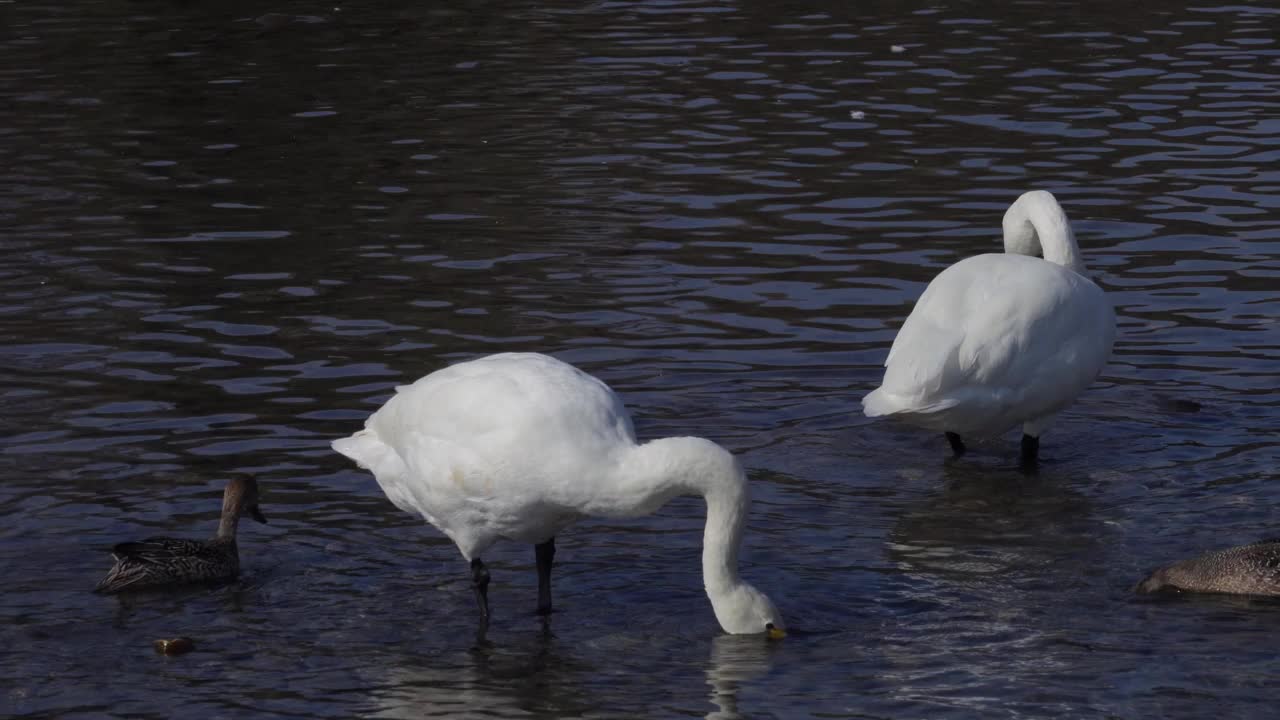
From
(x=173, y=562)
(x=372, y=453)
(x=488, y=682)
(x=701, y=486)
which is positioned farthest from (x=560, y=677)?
(x=173, y=562)

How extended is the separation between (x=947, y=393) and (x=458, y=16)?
15.1m

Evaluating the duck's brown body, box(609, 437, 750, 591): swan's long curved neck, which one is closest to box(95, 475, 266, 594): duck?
the duck's brown body

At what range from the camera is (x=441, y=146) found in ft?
58.0

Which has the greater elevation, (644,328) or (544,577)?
(544,577)

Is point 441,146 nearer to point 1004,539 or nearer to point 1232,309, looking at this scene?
point 1232,309

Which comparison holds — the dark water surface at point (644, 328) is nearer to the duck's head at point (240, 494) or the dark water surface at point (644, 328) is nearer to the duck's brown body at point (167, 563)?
the duck's brown body at point (167, 563)

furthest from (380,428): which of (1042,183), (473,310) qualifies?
(1042,183)

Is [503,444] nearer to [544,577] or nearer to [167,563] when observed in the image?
[544,577]

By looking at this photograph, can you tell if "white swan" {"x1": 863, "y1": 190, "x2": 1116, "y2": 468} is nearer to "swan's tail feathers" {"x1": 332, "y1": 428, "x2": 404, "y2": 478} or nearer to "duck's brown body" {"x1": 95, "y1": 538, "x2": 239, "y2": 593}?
"swan's tail feathers" {"x1": 332, "y1": 428, "x2": 404, "y2": 478}

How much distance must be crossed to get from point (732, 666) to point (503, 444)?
1.26 metres

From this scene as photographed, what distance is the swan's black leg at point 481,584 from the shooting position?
8.40m

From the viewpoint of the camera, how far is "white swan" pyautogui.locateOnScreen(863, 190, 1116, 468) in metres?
9.92

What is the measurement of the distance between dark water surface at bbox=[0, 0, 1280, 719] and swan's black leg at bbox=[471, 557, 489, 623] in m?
0.13

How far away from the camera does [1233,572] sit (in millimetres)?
8305
